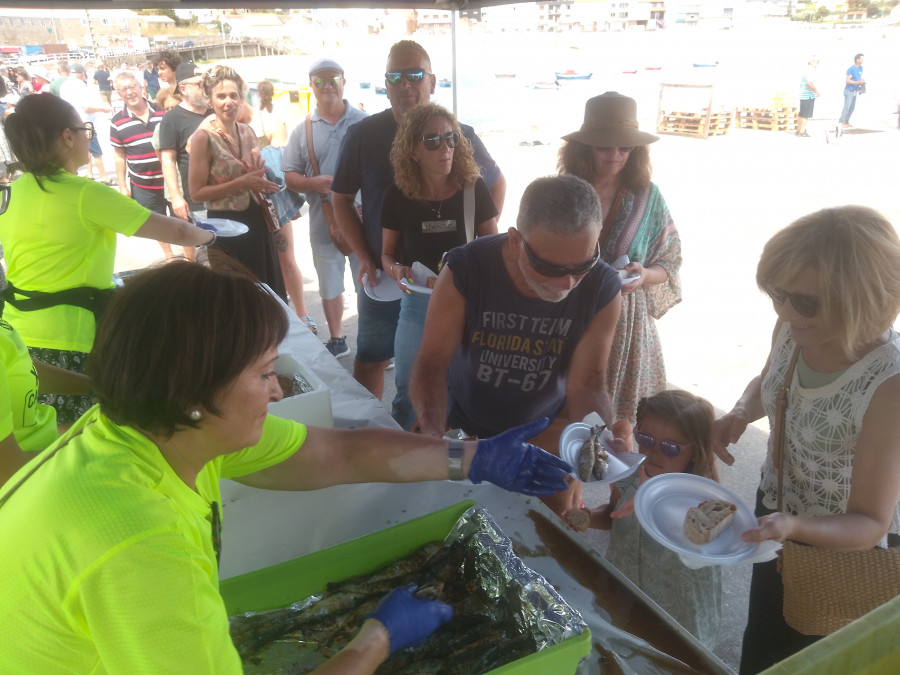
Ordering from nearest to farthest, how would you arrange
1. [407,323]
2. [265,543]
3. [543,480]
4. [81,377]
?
[543,480]
[265,543]
[81,377]
[407,323]

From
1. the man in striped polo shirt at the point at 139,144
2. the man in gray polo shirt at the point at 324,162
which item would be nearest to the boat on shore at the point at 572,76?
the man in striped polo shirt at the point at 139,144

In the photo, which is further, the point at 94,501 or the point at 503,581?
the point at 503,581

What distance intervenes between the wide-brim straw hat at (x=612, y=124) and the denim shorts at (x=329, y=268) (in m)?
2.17

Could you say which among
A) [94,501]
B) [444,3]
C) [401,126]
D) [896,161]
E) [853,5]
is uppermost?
[853,5]

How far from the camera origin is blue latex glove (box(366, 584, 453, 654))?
1112 millimetres

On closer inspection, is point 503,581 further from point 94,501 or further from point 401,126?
point 401,126

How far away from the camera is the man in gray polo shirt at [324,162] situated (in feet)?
12.8

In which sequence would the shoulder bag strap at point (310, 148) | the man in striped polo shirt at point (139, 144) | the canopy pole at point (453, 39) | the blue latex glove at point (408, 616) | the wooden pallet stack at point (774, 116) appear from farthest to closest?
1. the wooden pallet stack at point (774, 116)
2. the man in striped polo shirt at point (139, 144)
3. the shoulder bag strap at point (310, 148)
4. the canopy pole at point (453, 39)
5. the blue latex glove at point (408, 616)

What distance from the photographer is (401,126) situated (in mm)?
2643

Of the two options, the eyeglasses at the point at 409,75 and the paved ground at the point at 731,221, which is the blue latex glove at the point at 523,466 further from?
the eyeglasses at the point at 409,75

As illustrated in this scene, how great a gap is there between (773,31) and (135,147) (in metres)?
33.5

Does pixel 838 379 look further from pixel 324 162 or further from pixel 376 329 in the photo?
pixel 324 162

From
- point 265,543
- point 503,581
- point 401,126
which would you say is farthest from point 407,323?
point 503,581

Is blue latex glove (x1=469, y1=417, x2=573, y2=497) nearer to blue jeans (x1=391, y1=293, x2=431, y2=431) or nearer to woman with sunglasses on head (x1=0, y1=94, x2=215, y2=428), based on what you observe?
blue jeans (x1=391, y1=293, x2=431, y2=431)
